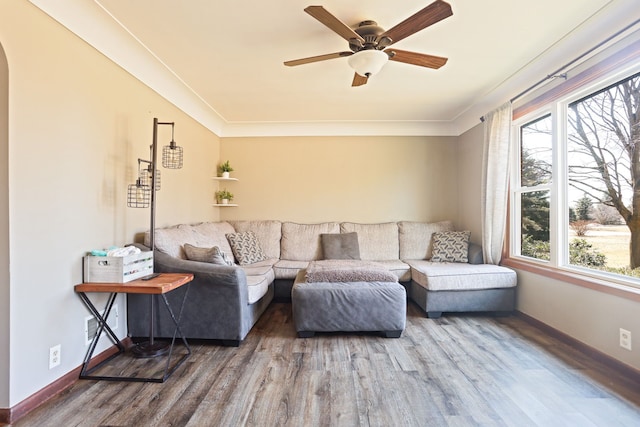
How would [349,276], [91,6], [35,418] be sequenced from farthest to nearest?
[349,276]
[91,6]
[35,418]

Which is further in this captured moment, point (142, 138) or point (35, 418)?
point (142, 138)

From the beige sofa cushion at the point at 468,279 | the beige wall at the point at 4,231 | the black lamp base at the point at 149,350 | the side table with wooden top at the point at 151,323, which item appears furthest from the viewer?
the beige sofa cushion at the point at 468,279

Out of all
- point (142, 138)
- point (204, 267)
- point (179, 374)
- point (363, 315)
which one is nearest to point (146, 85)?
point (142, 138)

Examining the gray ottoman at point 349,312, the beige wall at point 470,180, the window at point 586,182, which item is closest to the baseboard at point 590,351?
the window at point 586,182

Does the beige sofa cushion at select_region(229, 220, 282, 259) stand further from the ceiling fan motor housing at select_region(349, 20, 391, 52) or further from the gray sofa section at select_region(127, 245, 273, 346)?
the ceiling fan motor housing at select_region(349, 20, 391, 52)

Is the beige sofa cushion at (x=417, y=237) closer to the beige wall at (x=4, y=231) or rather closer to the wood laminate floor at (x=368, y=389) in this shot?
the wood laminate floor at (x=368, y=389)

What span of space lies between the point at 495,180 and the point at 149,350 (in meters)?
3.69

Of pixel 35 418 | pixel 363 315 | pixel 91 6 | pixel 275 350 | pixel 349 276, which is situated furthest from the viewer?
pixel 349 276

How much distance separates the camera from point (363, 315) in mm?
2693

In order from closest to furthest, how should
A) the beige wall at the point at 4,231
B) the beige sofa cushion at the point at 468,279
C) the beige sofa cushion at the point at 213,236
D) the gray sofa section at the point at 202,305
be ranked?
the beige wall at the point at 4,231 < the gray sofa section at the point at 202,305 < the beige sofa cushion at the point at 468,279 < the beige sofa cushion at the point at 213,236

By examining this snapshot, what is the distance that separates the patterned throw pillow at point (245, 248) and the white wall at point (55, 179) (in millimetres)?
1354

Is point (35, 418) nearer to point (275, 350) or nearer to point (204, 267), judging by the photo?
point (204, 267)

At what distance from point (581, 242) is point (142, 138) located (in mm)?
3876

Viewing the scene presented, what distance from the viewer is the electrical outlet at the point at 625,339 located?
205 cm
